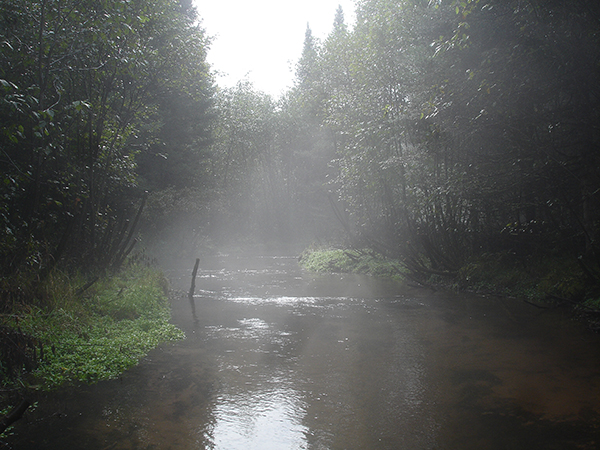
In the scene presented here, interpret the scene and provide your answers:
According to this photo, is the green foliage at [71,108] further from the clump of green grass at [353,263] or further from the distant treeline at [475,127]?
the clump of green grass at [353,263]

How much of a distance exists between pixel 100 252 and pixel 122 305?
2929 mm

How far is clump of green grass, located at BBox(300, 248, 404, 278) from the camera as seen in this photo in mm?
18784

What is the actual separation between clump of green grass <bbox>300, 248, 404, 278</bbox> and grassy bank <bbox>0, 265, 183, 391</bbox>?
395 inches

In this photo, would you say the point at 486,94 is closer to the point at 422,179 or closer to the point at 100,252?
the point at 422,179

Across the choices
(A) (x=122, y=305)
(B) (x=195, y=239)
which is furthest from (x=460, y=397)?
(B) (x=195, y=239)

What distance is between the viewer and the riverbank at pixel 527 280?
9977mm

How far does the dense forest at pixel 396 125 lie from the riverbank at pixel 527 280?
0.41ft

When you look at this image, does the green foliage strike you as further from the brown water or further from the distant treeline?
the distant treeline

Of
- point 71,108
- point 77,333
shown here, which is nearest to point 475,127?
point 71,108

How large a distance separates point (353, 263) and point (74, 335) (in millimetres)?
14924

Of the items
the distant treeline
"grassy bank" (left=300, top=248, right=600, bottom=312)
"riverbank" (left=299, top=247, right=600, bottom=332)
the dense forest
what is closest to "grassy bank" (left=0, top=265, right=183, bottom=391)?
the dense forest

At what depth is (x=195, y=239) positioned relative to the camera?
29.5 m

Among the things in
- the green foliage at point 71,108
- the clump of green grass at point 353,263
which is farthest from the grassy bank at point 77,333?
the clump of green grass at point 353,263

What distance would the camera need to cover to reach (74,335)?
7.74m
